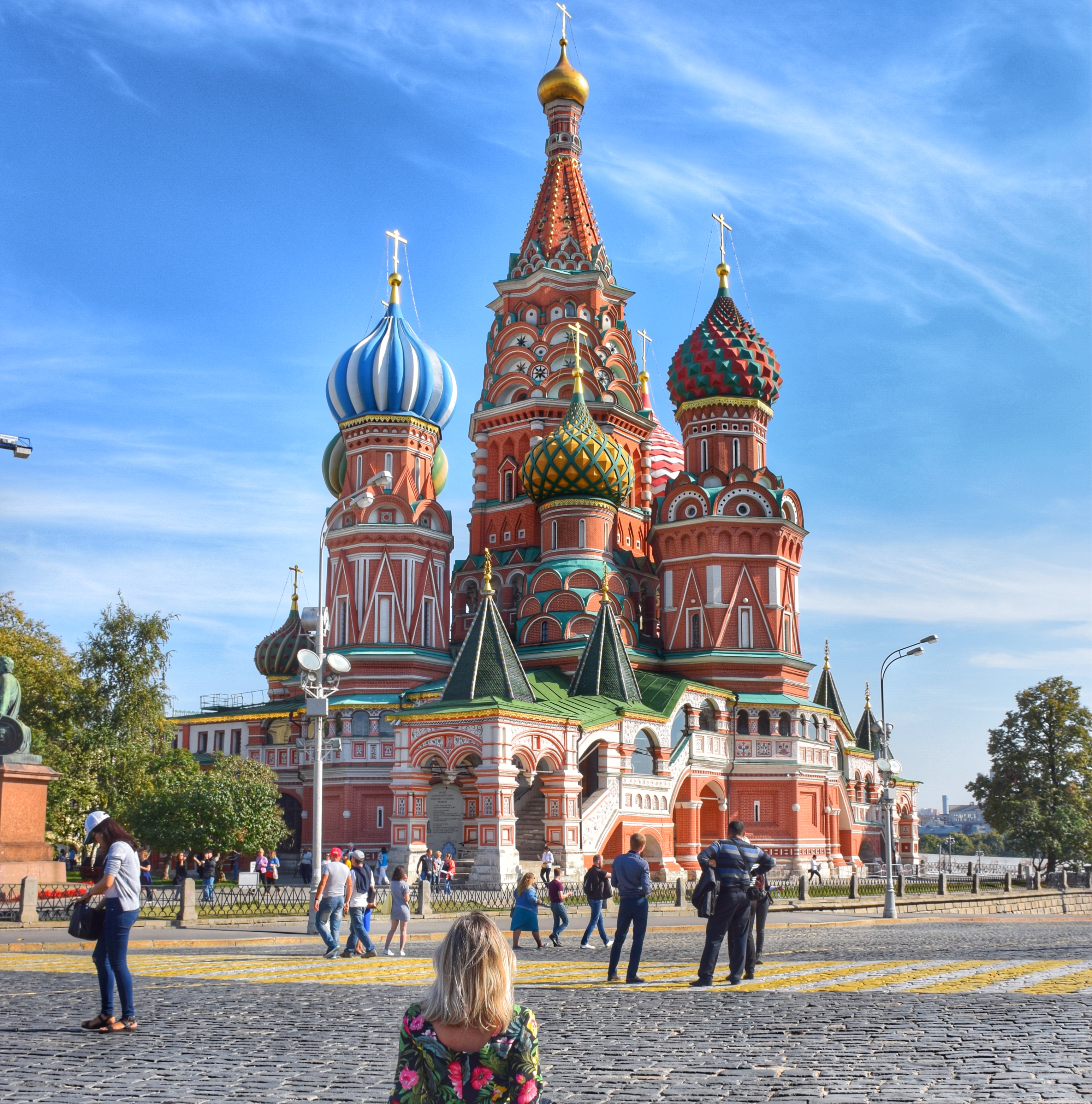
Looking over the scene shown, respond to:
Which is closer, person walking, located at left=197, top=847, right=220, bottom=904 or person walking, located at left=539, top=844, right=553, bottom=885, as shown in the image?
person walking, located at left=197, top=847, right=220, bottom=904

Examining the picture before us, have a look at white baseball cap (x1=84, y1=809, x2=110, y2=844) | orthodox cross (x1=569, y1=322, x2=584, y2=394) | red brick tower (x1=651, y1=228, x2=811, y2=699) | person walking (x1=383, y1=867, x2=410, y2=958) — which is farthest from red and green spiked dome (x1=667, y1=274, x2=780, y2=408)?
white baseball cap (x1=84, y1=809, x2=110, y2=844)

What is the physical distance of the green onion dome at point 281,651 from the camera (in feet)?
188

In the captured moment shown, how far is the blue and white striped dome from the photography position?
163 ft

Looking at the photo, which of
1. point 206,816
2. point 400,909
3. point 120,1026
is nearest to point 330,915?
point 400,909

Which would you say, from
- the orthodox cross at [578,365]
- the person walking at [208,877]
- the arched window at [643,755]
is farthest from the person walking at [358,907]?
the orthodox cross at [578,365]

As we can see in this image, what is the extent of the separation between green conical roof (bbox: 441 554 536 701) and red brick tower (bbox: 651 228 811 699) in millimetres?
11420

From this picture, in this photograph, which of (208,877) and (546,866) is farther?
(546,866)

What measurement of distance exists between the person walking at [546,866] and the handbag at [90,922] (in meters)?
21.7

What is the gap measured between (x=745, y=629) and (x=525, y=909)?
32.0 meters

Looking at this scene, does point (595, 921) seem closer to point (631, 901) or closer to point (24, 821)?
point (631, 901)

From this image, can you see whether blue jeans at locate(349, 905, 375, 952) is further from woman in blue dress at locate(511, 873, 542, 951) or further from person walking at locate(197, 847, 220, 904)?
person walking at locate(197, 847, 220, 904)

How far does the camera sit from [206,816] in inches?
1412

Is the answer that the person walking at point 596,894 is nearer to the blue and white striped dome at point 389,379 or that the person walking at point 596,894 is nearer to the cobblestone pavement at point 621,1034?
the cobblestone pavement at point 621,1034

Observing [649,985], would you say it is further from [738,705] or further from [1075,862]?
[1075,862]
